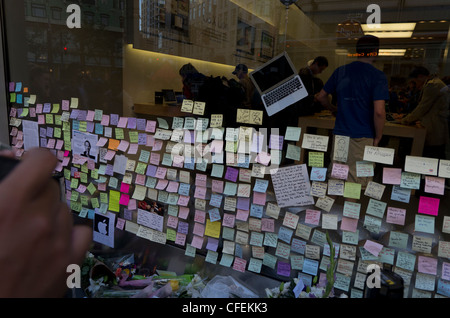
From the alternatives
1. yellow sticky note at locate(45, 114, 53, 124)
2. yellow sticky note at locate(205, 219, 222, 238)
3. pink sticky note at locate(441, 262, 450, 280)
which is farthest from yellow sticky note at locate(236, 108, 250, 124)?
yellow sticky note at locate(45, 114, 53, 124)

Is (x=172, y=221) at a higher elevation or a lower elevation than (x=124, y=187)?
lower

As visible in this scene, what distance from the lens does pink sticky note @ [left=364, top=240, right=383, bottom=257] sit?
246cm

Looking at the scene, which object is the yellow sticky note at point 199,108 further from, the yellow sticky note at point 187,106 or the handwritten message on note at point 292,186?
the handwritten message on note at point 292,186

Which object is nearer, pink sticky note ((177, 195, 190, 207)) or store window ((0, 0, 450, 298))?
store window ((0, 0, 450, 298))

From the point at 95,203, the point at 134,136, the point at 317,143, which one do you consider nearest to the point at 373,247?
the point at 317,143

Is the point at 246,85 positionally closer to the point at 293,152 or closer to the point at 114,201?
the point at 293,152

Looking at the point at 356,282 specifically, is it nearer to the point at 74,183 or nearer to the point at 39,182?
the point at 39,182

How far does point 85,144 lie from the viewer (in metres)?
3.62

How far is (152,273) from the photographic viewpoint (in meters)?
3.24

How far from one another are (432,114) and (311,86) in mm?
1186

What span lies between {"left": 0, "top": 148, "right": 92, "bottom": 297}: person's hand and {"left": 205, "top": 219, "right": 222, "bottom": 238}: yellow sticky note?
202cm

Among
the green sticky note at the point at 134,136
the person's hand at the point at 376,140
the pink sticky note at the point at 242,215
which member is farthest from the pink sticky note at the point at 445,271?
the green sticky note at the point at 134,136

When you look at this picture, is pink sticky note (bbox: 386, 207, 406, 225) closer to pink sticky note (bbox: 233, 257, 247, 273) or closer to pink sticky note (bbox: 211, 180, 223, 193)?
pink sticky note (bbox: 233, 257, 247, 273)

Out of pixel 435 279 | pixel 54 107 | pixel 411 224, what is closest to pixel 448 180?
pixel 411 224
